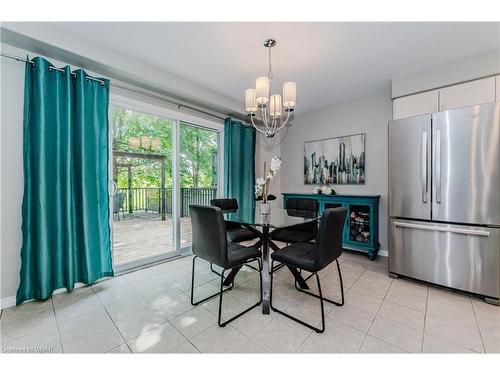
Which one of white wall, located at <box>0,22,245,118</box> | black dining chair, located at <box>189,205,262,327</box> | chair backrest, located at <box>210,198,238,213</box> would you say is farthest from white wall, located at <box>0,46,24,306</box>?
chair backrest, located at <box>210,198,238,213</box>

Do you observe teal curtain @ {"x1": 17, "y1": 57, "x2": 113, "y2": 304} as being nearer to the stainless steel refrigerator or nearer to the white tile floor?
the white tile floor

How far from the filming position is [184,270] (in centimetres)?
259

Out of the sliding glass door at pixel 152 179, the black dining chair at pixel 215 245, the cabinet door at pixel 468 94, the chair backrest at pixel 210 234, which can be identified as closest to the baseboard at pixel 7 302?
the sliding glass door at pixel 152 179

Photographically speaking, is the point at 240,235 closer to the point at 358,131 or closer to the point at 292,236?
the point at 292,236

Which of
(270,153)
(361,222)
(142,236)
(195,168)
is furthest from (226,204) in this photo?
(361,222)

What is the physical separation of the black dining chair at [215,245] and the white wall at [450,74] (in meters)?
2.70

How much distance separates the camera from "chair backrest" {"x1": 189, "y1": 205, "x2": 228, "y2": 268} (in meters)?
1.53

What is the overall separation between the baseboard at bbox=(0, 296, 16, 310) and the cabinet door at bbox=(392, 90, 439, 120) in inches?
175

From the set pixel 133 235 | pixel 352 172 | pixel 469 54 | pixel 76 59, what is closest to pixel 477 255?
pixel 352 172

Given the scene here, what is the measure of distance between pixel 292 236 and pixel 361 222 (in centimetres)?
137

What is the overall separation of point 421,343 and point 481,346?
373 millimetres

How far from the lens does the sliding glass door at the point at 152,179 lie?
8.40 feet

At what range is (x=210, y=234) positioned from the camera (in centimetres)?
160

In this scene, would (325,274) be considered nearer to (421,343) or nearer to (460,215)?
(421,343)
